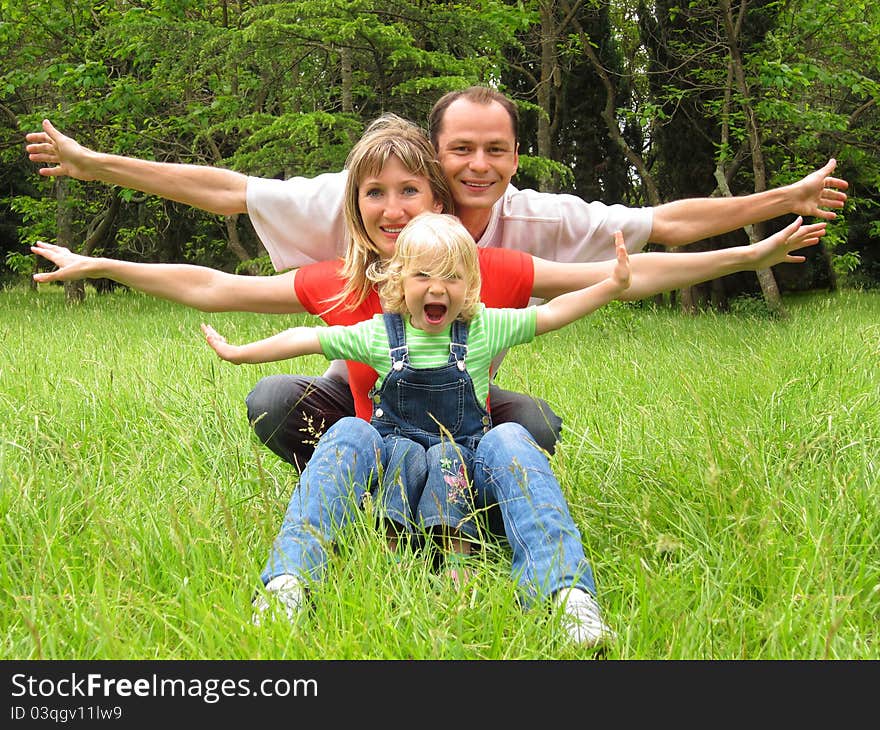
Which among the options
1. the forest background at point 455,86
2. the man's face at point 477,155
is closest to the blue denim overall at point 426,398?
the man's face at point 477,155

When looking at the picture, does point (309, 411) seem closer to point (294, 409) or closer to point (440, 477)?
point (294, 409)


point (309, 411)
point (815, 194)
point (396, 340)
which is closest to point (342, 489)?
point (396, 340)

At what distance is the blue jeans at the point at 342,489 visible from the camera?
2.10 m

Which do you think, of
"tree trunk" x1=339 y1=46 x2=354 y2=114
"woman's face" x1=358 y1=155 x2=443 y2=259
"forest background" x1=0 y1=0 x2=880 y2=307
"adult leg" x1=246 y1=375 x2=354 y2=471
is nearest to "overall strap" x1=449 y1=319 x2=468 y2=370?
"woman's face" x1=358 y1=155 x2=443 y2=259

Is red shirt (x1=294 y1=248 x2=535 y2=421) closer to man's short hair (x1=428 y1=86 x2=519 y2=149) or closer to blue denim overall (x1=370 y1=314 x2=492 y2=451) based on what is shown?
→ blue denim overall (x1=370 y1=314 x2=492 y2=451)

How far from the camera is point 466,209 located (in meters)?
3.01

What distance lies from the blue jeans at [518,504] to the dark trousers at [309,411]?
1.36ft

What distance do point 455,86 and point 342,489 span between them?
6.48 metres

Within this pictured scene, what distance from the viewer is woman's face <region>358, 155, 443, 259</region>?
2766 millimetres

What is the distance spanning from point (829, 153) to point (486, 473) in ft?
44.3

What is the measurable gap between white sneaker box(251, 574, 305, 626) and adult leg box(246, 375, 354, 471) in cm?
87

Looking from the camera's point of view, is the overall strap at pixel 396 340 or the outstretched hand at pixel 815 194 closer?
the overall strap at pixel 396 340

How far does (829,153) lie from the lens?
13.8 metres

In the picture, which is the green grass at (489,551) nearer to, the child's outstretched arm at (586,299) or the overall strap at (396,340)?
the child's outstretched arm at (586,299)
